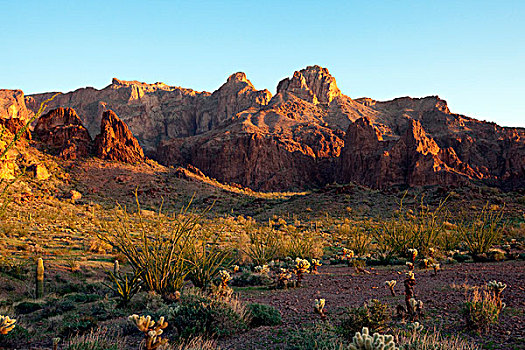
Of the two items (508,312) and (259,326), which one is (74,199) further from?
(508,312)

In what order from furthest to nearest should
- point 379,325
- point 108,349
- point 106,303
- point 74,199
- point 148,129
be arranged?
point 148,129
point 74,199
point 106,303
point 379,325
point 108,349

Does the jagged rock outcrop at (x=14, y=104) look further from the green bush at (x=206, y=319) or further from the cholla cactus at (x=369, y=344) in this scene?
the cholla cactus at (x=369, y=344)

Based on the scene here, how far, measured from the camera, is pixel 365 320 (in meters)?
5.20

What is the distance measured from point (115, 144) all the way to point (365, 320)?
60141mm

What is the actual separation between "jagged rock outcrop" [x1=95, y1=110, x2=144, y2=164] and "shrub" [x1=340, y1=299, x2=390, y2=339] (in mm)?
57701

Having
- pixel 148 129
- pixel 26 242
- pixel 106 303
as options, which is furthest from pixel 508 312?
pixel 148 129

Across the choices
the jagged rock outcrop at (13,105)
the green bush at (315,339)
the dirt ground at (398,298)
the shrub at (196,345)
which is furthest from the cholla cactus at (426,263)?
the jagged rock outcrop at (13,105)

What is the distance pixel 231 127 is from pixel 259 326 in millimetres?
97243

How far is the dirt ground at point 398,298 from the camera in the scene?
5.33m

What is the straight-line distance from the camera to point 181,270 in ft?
29.2

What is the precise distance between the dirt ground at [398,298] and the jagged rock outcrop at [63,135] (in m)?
51.3

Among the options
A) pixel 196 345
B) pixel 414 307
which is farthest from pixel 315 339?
pixel 414 307

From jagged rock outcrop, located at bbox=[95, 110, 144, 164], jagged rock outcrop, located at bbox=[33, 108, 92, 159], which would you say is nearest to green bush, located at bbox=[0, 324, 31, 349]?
jagged rock outcrop, located at bbox=[33, 108, 92, 159]

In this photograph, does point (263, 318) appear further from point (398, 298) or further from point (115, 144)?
point (115, 144)
